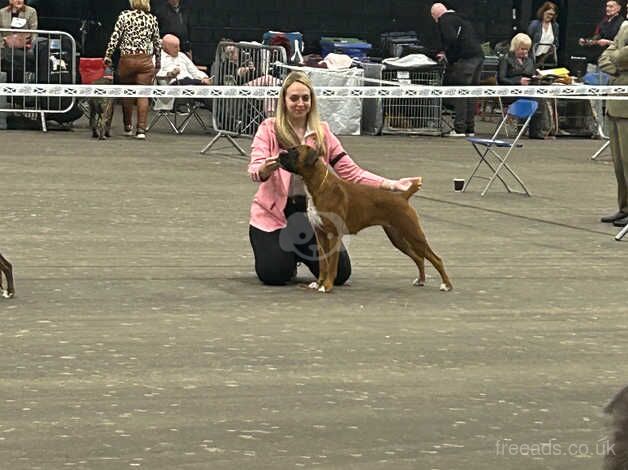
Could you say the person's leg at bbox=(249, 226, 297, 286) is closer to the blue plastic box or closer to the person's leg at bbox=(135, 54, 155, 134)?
the person's leg at bbox=(135, 54, 155, 134)

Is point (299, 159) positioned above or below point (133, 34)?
below

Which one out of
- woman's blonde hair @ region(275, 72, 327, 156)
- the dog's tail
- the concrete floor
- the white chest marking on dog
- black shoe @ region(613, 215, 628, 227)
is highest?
woman's blonde hair @ region(275, 72, 327, 156)

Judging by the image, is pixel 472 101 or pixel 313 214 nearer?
pixel 313 214

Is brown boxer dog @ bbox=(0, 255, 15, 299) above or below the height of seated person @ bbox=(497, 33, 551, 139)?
below

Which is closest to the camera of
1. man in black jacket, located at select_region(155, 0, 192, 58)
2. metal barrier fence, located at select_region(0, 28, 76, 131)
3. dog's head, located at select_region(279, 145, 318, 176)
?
dog's head, located at select_region(279, 145, 318, 176)

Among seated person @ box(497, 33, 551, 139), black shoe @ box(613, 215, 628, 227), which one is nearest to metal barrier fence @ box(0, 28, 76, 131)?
seated person @ box(497, 33, 551, 139)

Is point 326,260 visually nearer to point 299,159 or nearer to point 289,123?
point 299,159

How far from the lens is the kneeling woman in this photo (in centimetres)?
945

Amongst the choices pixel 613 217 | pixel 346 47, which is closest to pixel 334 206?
pixel 613 217

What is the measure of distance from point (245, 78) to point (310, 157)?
33.4 feet

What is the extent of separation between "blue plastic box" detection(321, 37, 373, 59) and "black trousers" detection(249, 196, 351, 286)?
13725 mm

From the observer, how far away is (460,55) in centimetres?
2142

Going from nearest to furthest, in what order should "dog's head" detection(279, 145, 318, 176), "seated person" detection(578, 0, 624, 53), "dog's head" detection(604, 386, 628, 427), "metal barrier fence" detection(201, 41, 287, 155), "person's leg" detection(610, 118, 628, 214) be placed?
"dog's head" detection(604, 386, 628, 427) → "dog's head" detection(279, 145, 318, 176) → "person's leg" detection(610, 118, 628, 214) → "metal barrier fence" detection(201, 41, 287, 155) → "seated person" detection(578, 0, 624, 53)

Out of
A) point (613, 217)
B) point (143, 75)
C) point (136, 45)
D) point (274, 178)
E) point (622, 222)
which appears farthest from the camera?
point (143, 75)
